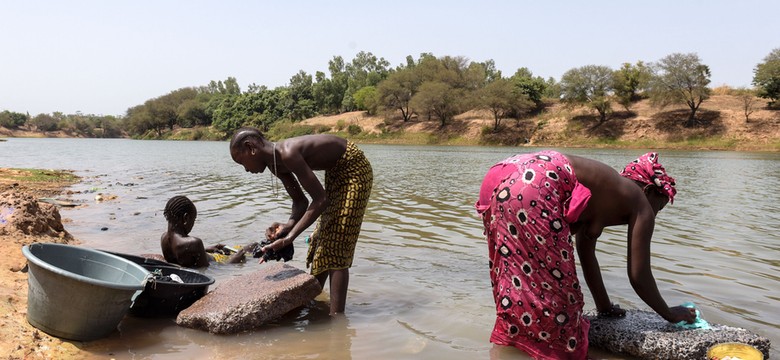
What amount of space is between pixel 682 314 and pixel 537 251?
1.37m

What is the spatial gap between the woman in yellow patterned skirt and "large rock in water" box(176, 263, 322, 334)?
0.22m

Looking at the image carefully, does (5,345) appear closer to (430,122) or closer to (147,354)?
(147,354)

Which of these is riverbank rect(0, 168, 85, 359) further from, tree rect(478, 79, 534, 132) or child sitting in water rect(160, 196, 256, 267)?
tree rect(478, 79, 534, 132)

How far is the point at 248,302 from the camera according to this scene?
4.24 metres

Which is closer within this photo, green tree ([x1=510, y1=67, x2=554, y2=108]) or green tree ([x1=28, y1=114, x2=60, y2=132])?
green tree ([x1=510, y1=67, x2=554, y2=108])

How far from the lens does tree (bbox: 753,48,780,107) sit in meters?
46.1

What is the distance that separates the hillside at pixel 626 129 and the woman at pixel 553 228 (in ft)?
155

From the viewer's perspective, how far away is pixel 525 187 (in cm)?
315

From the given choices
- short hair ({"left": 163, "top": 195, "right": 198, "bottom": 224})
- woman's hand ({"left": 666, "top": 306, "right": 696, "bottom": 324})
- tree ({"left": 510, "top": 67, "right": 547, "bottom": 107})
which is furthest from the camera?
tree ({"left": 510, "top": 67, "right": 547, "bottom": 107})

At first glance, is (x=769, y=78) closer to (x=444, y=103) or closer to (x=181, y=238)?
(x=444, y=103)

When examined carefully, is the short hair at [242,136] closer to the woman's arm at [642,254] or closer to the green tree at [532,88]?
the woman's arm at [642,254]

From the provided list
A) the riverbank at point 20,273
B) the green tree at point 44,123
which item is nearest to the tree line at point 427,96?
the green tree at point 44,123

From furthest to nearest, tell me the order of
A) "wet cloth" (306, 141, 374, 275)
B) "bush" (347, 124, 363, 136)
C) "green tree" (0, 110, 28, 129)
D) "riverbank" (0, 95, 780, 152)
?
"green tree" (0, 110, 28, 129)
"bush" (347, 124, 363, 136)
"riverbank" (0, 95, 780, 152)
"wet cloth" (306, 141, 374, 275)

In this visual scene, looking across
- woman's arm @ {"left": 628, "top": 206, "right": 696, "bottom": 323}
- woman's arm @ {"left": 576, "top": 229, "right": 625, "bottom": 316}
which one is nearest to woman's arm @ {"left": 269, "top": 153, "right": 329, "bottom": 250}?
woman's arm @ {"left": 576, "top": 229, "right": 625, "bottom": 316}
